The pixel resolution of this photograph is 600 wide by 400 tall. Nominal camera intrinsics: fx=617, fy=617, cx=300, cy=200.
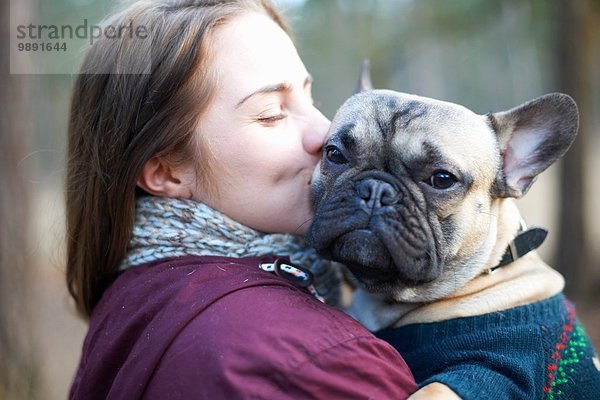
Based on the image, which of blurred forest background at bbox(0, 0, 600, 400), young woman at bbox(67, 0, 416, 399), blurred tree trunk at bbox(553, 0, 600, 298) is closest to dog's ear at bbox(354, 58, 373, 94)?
blurred forest background at bbox(0, 0, 600, 400)

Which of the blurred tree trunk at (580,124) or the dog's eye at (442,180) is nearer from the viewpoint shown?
the dog's eye at (442,180)

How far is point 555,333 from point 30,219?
2991mm

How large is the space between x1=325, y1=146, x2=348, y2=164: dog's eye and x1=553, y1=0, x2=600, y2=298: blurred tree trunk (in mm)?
4764

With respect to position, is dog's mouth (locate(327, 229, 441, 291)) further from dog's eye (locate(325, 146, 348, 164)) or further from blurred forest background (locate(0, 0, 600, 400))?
blurred forest background (locate(0, 0, 600, 400))

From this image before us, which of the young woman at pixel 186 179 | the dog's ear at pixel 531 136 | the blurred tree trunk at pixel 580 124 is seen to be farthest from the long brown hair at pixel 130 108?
the blurred tree trunk at pixel 580 124

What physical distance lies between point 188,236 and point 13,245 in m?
2.09

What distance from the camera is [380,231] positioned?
1.90m

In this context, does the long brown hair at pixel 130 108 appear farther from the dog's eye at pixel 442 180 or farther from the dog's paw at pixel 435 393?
the dog's paw at pixel 435 393

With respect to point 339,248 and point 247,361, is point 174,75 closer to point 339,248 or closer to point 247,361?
point 339,248

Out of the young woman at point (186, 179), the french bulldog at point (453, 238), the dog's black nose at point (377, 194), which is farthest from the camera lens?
the dog's black nose at point (377, 194)

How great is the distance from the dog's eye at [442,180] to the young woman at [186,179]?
1.42ft

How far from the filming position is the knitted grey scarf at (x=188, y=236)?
1.90 meters

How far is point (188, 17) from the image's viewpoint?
2.02 meters

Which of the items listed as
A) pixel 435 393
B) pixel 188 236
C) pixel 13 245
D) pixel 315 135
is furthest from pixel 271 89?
pixel 13 245
